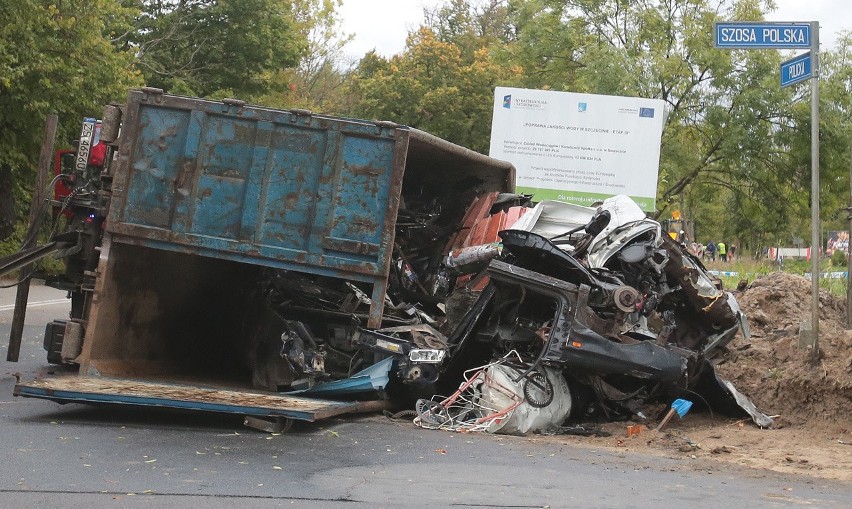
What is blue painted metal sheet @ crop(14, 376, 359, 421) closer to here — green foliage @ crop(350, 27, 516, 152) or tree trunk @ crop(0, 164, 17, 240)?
tree trunk @ crop(0, 164, 17, 240)

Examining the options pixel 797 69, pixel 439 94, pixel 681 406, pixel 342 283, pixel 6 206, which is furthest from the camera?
pixel 439 94

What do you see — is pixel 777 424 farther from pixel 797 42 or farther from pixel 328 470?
pixel 328 470

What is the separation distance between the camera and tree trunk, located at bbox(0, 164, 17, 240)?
25953mm

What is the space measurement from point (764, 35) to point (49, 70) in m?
15.7

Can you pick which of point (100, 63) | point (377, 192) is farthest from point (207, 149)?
point (100, 63)

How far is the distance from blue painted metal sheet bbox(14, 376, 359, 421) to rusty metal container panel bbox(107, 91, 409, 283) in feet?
3.65

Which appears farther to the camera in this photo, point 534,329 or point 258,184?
point 534,329

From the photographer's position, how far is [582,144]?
1825 centimetres

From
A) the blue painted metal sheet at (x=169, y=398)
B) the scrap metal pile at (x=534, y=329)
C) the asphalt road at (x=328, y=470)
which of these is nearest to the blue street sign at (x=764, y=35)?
the scrap metal pile at (x=534, y=329)

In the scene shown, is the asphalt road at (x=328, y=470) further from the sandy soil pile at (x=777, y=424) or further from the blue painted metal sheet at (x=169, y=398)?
the sandy soil pile at (x=777, y=424)

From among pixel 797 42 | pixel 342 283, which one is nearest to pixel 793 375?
pixel 797 42

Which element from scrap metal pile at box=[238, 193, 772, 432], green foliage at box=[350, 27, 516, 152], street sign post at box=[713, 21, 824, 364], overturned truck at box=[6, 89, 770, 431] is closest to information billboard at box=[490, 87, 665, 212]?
scrap metal pile at box=[238, 193, 772, 432]

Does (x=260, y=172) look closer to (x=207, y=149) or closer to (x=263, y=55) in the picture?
(x=207, y=149)

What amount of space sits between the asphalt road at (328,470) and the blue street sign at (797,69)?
12.6ft
